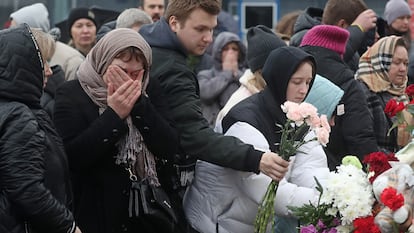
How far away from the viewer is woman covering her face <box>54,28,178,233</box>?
463 centimetres

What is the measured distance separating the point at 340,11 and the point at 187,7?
2.95 m

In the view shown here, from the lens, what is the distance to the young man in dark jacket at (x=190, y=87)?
4730 mm

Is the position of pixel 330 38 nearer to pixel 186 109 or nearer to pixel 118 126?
pixel 186 109

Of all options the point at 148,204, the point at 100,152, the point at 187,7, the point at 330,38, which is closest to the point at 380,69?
the point at 330,38

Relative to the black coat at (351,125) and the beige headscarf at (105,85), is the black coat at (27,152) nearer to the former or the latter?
the beige headscarf at (105,85)

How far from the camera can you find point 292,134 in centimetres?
467

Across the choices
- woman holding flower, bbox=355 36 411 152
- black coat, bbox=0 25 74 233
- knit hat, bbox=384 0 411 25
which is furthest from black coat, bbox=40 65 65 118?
knit hat, bbox=384 0 411 25

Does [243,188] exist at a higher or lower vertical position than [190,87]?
lower

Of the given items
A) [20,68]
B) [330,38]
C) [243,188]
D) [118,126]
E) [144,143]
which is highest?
[20,68]

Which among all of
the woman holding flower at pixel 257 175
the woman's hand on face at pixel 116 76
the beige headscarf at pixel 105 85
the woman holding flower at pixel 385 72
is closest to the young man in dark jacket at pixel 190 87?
the woman holding flower at pixel 257 175

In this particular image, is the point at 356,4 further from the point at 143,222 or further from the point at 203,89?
the point at 143,222

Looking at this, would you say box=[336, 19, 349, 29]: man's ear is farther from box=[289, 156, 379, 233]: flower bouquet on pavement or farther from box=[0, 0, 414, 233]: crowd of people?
box=[289, 156, 379, 233]: flower bouquet on pavement

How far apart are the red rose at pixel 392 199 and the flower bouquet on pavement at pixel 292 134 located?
0.72 m

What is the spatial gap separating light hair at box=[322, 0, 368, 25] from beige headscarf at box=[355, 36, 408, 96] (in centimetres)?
68
